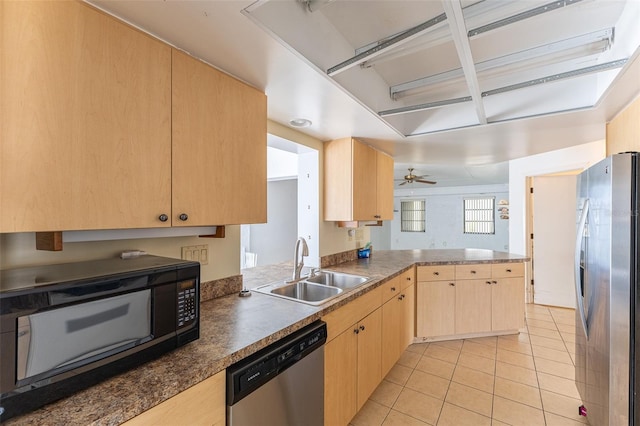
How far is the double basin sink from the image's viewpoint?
1.94 m

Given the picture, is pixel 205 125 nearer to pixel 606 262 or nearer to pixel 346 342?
pixel 346 342

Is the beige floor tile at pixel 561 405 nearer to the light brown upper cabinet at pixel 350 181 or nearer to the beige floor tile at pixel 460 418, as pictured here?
the beige floor tile at pixel 460 418

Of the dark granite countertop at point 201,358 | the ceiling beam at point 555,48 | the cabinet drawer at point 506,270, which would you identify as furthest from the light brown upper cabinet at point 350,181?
the cabinet drawer at point 506,270

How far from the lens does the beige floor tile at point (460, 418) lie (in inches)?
74.5

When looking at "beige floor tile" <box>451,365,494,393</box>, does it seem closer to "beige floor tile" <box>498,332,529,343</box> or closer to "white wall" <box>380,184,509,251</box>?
"beige floor tile" <box>498,332,529,343</box>

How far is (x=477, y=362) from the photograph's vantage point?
8.75ft

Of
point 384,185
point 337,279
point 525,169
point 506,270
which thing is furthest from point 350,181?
point 525,169

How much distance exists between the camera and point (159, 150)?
1116 mm

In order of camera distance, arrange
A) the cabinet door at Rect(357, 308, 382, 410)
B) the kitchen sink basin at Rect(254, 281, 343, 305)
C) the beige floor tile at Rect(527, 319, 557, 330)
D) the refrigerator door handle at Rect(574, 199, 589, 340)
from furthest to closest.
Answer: the beige floor tile at Rect(527, 319, 557, 330), the kitchen sink basin at Rect(254, 281, 343, 305), the cabinet door at Rect(357, 308, 382, 410), the refrigerator door handle at Rect(574, 199, 589, 340)

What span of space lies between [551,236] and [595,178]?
3.24 m

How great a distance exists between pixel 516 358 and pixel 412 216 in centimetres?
750

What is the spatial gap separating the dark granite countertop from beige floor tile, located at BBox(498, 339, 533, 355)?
1969mm

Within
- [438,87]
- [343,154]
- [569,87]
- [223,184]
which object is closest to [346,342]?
[223,184]

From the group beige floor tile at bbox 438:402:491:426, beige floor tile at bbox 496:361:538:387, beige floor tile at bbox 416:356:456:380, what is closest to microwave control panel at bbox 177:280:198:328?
beige floor tile at bbox 438:402:491:426
